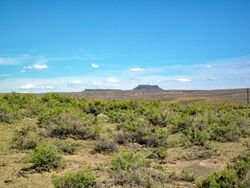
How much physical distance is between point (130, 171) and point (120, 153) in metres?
3.83

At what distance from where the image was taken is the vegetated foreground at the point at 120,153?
9633 millimetres

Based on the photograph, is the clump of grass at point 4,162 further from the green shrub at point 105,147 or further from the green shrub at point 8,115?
the green shrub at point 8,115

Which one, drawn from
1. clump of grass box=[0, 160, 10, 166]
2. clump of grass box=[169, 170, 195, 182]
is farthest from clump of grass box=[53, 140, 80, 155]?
clump of grass box=[169, 170, 195, 182]

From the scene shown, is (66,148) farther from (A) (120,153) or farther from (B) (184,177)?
(B) (184,177)

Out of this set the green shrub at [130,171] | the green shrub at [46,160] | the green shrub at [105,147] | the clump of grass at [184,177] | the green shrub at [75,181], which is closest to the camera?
the green shrub at [75,181]

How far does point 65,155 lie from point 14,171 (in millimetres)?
2465

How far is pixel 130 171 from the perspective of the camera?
999 cm

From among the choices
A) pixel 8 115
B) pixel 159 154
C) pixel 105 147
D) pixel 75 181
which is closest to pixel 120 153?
pixel 105 147

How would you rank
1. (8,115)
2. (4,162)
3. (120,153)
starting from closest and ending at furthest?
(4,162), (120,153), (8,115)

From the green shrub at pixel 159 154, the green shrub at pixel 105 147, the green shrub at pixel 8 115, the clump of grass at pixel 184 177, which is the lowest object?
the clump of grass at pixel 184 177

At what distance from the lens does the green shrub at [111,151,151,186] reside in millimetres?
9547

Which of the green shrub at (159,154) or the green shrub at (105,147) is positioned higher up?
the green shrub at (105,147)

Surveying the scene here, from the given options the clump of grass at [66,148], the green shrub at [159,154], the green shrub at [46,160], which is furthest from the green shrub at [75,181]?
the clump of grass at [66,148]

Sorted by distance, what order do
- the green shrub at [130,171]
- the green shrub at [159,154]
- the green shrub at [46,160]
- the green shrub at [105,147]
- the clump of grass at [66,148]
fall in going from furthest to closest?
the green shrub at [105,147], the clump of grass at [66,148], the green shrub at [159,154], the green shrub at [46,160], the green shrub at [130,171]
